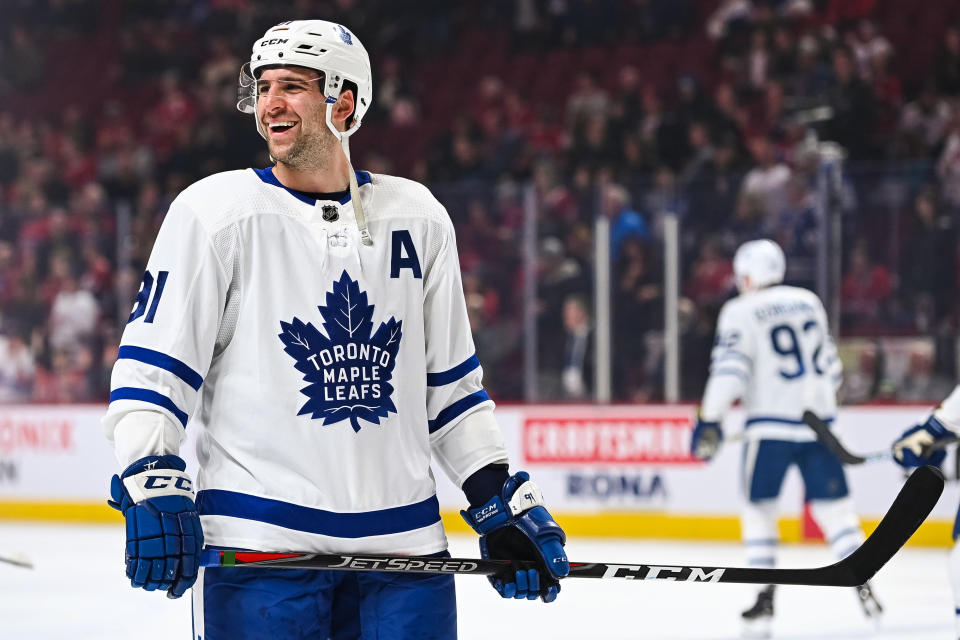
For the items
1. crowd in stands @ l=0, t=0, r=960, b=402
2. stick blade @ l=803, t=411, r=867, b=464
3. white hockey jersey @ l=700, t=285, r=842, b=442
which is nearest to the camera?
stick blade @ l=803, t=411, r=867, b=464

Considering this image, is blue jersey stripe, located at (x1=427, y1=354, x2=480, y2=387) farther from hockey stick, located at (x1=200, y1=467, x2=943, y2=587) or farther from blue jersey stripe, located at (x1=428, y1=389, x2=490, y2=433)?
Answer: hockey stick, located at (x1=200, y1=467, x2=943, y2=587)

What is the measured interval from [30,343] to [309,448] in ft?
22.8

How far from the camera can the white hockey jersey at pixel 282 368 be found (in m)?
1.96

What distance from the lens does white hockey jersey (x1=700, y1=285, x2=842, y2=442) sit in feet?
17.9

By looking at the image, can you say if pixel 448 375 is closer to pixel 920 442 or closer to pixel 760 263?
pixel 920 442

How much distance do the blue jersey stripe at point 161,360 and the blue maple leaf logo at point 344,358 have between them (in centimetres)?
14

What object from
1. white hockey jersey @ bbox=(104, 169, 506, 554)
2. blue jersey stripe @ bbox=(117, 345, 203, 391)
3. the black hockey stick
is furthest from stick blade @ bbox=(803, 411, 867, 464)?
blue jersey stripe @ bbox=(117, 345, 203, 391)

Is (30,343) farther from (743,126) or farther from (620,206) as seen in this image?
(743,126)

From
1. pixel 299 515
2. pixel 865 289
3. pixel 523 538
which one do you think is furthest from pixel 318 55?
pixel 865 289

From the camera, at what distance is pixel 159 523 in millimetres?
1818

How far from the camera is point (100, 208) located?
833 cm

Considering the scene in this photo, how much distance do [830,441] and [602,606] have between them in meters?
1.22

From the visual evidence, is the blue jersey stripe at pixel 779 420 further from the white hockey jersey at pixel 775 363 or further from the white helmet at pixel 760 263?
the white helmet at pixel 760 263

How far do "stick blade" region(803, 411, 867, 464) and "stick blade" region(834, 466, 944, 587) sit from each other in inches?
87.2
